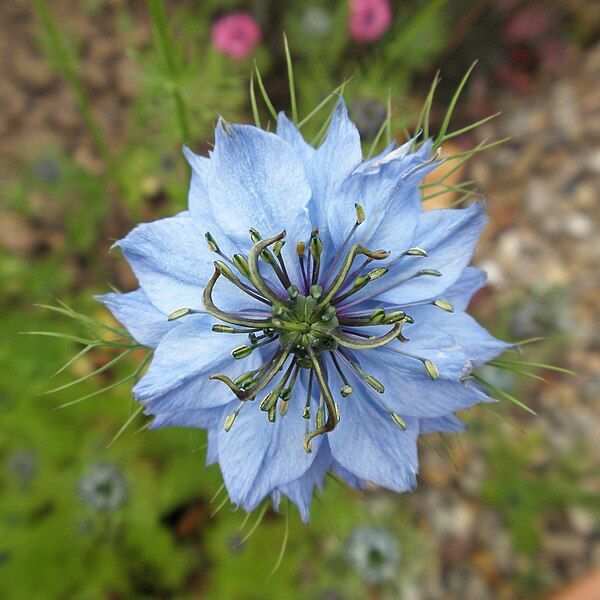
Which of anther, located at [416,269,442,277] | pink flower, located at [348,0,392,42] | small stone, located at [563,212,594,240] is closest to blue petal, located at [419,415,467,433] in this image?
A: anther, located at [416,269,442,277]

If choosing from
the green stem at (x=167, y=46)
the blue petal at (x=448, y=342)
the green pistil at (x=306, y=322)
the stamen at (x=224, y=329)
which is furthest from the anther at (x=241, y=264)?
the green stem at (x=167, y=46)

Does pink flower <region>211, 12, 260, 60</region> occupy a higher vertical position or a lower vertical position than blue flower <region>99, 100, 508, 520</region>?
higher

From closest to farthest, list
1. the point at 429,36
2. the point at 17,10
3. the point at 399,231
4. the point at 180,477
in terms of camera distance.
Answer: the point at 399,231 → the point at 180,477 → the point at 429,36 → the point at 17,10

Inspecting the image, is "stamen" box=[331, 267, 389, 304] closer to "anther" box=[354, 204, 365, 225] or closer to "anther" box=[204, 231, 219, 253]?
"anther" box=[354, 204, 365, 225]

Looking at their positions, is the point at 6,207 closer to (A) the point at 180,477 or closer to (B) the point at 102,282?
(B) the point at 102,282

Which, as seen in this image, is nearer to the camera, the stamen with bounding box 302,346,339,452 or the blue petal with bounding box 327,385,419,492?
the stamen with bounding box 302,346,339,452

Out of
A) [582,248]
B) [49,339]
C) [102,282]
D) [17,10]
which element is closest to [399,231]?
[49,339]

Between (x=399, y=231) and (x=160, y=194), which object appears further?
(x=160, y=194)
